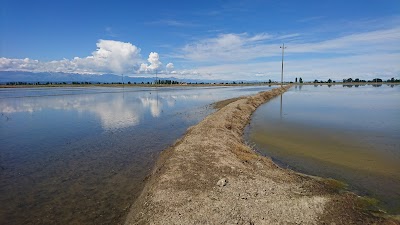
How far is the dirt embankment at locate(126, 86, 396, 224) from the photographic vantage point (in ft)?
24.4

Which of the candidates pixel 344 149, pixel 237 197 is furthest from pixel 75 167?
pixel 344 149

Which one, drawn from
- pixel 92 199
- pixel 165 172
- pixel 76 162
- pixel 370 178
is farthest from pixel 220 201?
pixel 76 162

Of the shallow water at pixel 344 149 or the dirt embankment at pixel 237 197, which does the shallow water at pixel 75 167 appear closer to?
the dirt embankment at pixel 237 197

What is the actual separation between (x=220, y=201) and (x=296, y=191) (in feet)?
8.85

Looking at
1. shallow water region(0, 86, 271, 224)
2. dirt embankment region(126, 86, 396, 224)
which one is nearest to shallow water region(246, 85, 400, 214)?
dirt embankment region(126, 86, 396, 224)

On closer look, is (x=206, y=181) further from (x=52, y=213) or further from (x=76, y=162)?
(x=76, y=162)

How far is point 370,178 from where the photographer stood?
36.3 feet

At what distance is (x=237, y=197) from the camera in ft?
28.1

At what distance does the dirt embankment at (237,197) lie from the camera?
7.44m

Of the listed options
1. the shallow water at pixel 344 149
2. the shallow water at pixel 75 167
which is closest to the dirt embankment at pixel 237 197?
the shallow water at pixel 75 167

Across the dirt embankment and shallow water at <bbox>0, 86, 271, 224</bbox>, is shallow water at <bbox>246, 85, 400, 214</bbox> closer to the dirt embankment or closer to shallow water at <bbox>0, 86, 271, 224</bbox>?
the dirt embankment

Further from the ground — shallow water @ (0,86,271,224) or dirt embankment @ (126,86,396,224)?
dirt embankment @ (126,86,396,224)

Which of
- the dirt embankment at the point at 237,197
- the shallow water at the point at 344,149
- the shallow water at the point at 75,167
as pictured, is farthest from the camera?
the shallow water at the point at 344,149

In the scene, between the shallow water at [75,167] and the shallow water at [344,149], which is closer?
the shallow water at [75,167]
